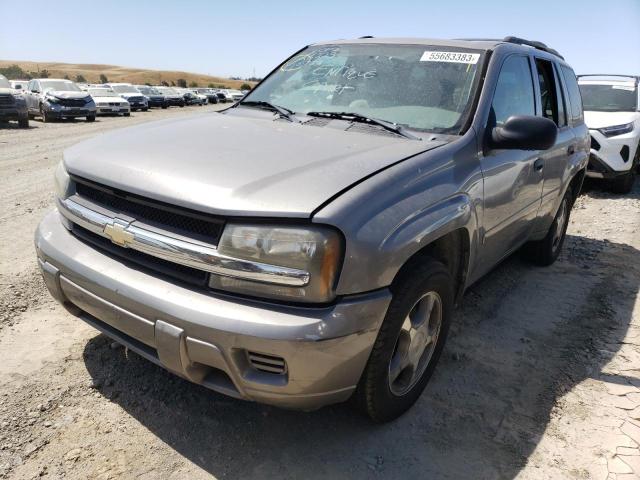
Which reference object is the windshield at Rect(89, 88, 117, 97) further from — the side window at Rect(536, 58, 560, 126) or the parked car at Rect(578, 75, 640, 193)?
the side window at Rect(536, 58, 560, 126)

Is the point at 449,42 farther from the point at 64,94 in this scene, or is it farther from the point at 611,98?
the point at 64,94

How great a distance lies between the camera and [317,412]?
263cm

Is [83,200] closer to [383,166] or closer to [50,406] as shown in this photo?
[50,406]

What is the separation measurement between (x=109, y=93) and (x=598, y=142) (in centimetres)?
2303

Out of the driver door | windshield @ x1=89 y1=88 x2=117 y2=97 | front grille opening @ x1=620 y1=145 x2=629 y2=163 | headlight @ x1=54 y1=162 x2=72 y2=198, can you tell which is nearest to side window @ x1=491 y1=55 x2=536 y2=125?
the driver door

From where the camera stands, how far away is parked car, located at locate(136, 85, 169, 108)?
1330 inches

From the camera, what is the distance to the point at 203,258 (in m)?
2.00

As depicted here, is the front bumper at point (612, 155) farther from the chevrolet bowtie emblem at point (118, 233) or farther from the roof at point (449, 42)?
the chevrolet bowtie emblem at point (118, 233)

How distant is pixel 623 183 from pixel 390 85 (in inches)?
275

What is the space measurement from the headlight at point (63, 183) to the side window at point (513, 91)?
2381 mm

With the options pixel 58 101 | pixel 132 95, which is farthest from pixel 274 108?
pixel 132 95

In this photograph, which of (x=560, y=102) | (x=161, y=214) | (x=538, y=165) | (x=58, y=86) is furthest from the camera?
(x=58, y=86)

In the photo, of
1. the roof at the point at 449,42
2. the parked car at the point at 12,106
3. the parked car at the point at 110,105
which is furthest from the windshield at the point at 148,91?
the roof at the point at 449,42

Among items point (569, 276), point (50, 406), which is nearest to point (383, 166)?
point (50, 406)
